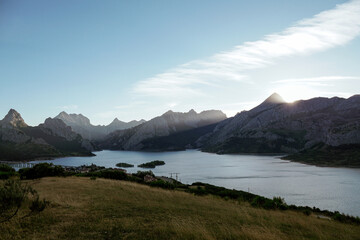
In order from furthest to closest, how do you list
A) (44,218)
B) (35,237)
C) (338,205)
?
(338,205), (44,218), (35,237)

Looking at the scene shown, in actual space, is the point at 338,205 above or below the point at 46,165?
below

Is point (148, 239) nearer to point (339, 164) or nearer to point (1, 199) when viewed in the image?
point (1, 199)

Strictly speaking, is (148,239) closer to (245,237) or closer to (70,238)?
(70,238)

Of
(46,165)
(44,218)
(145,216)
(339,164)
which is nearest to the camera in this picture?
(44,218)

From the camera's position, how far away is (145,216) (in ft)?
54.3

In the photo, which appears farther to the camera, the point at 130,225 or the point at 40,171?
the point at 40,171

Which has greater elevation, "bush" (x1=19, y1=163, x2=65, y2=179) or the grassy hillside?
the grassy hillside

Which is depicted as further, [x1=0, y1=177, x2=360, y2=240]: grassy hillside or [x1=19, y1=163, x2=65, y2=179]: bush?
[x1=19, y1=163, x2=65, y2=179]: bush

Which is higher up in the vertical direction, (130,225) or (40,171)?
(130,225)

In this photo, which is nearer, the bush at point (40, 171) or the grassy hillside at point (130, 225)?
the grassy hillside at point (130, 225)

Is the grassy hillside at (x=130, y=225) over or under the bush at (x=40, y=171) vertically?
over

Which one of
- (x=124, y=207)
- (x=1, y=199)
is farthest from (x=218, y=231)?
(x=1, y=199)

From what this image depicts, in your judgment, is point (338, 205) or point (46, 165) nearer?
point (46, 165)

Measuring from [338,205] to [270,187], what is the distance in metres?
32.7
